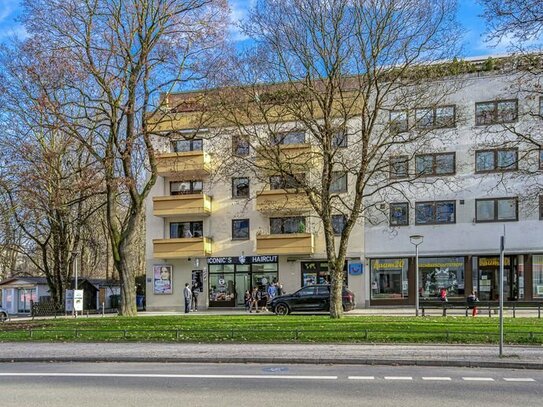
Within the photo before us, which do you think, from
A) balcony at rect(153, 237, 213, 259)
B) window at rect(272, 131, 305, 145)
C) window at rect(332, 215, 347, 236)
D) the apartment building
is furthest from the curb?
window at rect(332, 215, 347, 236)

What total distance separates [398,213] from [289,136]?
873 centimetres

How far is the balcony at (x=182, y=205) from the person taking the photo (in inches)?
1553

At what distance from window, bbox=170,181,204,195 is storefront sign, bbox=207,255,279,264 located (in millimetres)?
4673

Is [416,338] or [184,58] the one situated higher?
[184,58]

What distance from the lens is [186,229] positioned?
135ft

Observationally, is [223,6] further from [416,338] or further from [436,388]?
[436,388]

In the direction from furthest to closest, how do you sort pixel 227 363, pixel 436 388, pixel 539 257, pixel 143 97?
1. pixel 539 257
2. pixel 143 97
3. pixel 227 363
4. pixel 436 388

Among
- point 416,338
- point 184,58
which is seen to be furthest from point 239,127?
point 416,338

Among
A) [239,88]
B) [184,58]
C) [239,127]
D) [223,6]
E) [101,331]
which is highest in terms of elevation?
[223,6]

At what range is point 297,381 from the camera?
1085 centimetres

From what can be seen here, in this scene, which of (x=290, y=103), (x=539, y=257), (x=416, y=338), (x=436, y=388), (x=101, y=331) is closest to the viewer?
(x=436, y=388)

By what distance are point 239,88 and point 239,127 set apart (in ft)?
5.17

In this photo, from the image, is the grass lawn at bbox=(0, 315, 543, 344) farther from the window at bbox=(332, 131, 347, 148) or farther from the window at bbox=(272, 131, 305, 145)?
the window at bbox=(272, 131, 305, 145)

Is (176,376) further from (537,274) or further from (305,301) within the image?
(537,274)
